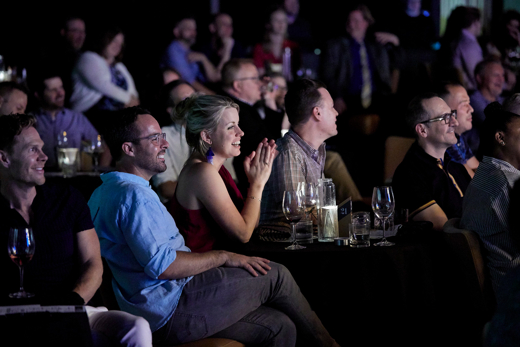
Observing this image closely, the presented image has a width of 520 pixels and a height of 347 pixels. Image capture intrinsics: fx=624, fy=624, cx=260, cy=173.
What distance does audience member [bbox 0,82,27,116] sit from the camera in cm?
452

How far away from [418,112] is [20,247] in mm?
2497

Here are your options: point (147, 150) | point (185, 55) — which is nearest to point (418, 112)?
point (147, 150)

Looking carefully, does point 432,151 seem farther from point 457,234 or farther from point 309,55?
point 309,55

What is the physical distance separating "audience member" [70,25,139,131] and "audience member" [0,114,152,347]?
379cm

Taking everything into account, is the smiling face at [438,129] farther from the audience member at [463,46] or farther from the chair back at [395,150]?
the audience member at [463,46]

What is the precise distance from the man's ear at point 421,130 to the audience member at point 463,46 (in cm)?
346

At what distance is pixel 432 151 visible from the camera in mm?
3691

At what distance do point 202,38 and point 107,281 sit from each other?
21.4 feet

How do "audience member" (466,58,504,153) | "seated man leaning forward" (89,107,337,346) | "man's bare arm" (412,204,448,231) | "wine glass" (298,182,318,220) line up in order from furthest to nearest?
"audience member" (466,58,504,153)
"man's bare arm" (412,204,448,231)
"wine glass" (298,182,318,220)
"seated man leaning forward" (89,107,337,346)

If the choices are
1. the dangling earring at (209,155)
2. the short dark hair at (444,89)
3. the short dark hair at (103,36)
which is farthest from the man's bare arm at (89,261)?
the short dark hair at (103,36)

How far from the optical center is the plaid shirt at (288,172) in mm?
→ 3264

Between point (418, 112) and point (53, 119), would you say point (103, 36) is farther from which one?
point (418, 112)

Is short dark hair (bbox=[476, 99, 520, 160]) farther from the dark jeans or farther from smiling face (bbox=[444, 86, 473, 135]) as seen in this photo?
smiling face (bbox=[444, 86, 473, 135])

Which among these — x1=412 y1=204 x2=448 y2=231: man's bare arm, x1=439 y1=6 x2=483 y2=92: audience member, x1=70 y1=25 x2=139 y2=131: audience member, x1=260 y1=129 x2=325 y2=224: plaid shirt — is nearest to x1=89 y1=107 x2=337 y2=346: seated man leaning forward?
x1=260 y1=129 x2=325 y2=224: plaid shirt
